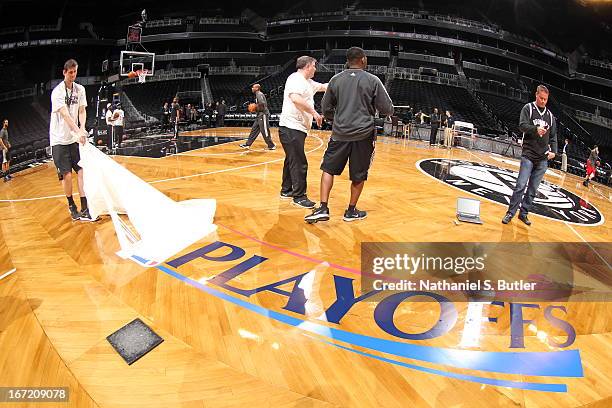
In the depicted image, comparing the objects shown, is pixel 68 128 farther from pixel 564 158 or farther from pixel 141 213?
pixel 564 158

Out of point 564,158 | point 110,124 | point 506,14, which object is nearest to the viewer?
point 110,124

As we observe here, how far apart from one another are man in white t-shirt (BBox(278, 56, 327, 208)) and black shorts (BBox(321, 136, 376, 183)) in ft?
1.54

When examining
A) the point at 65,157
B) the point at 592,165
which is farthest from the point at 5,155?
the point at 592,165

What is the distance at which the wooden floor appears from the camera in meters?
1.38

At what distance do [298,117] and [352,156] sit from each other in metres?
0.84

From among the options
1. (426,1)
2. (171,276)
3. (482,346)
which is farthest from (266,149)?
(426,1)

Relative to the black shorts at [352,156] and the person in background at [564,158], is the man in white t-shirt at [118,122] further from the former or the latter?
the person in background at [564,158]

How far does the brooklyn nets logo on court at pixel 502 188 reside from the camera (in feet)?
14.6

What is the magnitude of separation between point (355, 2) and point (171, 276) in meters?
18.9

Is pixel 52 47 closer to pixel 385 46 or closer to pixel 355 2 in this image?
pixel 355 2

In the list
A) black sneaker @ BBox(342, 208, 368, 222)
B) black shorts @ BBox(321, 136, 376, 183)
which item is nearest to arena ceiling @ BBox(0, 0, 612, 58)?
black shorts @ BBox(321, 136, 376, 183)

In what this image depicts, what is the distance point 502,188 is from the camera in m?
5.38

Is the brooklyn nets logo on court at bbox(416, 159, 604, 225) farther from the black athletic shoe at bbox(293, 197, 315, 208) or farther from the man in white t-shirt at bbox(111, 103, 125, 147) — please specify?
the man in white t-shirt at bbox(111, 103, 125, 147)

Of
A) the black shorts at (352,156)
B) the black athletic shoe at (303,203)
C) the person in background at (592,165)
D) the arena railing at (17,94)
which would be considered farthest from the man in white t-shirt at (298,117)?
the person in background at (592,165)
